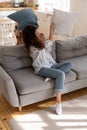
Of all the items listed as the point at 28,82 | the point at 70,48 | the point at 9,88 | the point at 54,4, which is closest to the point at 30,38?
the point at 28,82

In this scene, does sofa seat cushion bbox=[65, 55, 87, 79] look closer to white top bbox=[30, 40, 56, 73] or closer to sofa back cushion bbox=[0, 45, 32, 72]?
white top bbox=[30, 40, 56, 73]

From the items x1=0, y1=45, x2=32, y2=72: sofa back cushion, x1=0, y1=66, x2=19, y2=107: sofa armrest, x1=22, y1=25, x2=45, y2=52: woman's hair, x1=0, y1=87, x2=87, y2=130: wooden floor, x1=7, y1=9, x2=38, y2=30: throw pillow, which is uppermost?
x1=7, y1=9, x2=38, y2=30: throw pillow

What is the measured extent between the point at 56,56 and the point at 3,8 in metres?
3.35

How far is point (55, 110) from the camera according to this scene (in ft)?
8.59

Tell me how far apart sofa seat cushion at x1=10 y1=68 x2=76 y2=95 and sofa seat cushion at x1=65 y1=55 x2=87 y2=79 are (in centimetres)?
9

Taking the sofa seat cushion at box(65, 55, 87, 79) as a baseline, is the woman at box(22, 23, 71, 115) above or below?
above

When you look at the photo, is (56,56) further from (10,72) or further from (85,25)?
(85,25)

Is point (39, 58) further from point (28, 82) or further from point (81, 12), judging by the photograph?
point (81, 12)

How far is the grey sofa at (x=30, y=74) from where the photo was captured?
2.42 m

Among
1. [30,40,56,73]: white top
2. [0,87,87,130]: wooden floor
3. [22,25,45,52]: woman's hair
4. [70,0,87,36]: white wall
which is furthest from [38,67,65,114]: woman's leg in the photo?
[70,0,87,36]: white wall

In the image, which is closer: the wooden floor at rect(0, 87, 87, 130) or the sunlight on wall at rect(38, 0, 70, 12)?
the wooden floor at rect(0, 87, 87, 130)

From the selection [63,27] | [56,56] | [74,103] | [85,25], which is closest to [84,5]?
[85,25]

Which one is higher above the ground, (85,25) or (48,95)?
(85,25)

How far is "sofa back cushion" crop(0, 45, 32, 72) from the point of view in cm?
272
